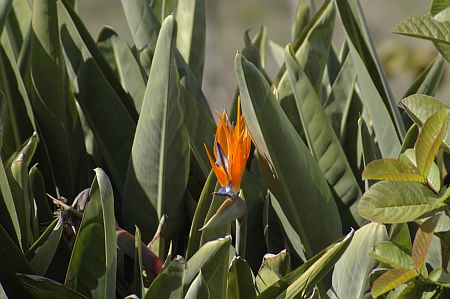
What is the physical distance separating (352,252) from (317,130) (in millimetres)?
235

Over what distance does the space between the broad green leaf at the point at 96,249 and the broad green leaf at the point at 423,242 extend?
334mm

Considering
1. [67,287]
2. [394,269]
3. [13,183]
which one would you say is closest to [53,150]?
[13,183]

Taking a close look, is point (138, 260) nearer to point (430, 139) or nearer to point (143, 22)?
point (430, 139)

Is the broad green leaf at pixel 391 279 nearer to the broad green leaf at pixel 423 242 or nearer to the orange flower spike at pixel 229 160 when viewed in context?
the broad green leaf at pixel 423 242

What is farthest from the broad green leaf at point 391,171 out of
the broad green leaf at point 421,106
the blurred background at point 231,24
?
the blurred background at point 231,24

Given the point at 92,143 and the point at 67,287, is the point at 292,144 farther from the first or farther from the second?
the point at 92,143

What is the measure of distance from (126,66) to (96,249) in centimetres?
49

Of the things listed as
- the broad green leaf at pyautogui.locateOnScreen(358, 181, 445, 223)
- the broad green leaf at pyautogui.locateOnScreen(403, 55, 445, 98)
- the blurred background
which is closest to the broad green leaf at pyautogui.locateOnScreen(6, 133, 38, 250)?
the broad green leaf at pyautogui.locateOnScreen(358, 181, 445, 223)

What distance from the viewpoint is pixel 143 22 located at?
1.32m

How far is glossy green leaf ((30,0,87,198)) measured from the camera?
3.98ft

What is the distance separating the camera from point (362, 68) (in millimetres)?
1143

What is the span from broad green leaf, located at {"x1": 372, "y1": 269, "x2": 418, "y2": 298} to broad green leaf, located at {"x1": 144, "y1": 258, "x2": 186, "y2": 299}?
21cm

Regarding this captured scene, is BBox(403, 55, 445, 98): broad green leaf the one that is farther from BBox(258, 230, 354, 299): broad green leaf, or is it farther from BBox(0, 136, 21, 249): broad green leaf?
BBox(0, 136, 21, 249): broad green leaf

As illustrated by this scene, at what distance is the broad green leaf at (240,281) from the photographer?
916 millimetres
